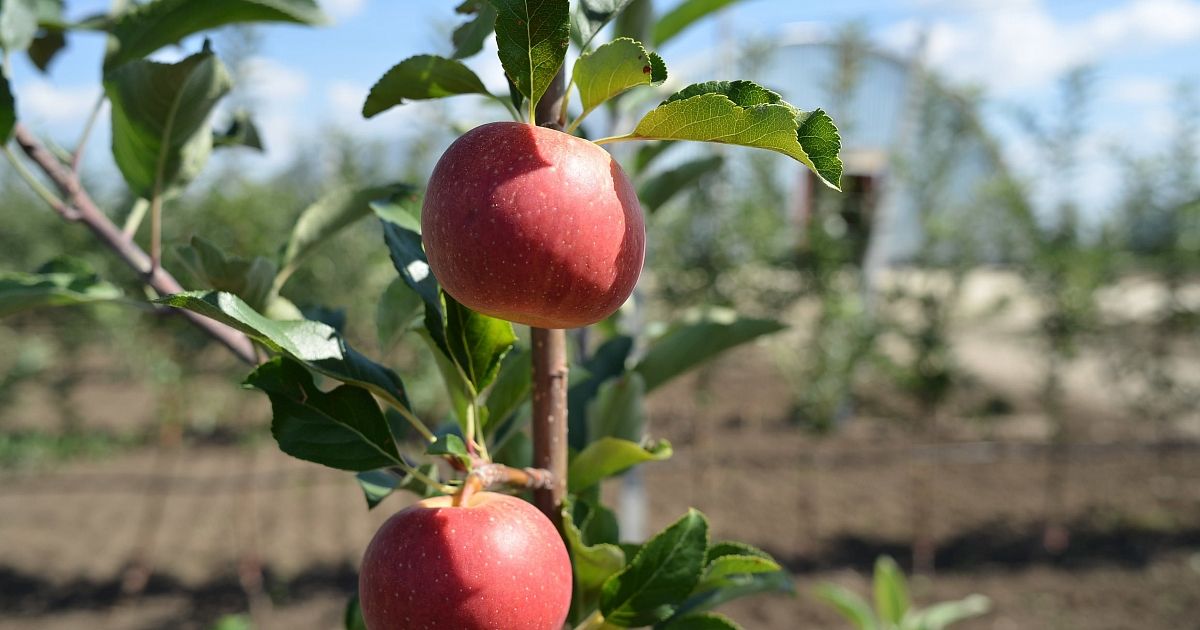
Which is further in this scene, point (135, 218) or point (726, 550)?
point (135, 218)

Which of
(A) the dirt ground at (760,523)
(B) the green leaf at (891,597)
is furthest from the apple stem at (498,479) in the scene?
(A) the dirt ground at (760,523)

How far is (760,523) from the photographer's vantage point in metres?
4.23

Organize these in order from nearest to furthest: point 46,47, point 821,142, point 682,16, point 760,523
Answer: point 821,142 < point 46,47 < point 682,16 < point 760,523

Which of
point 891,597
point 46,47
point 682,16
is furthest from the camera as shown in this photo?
point 891,597

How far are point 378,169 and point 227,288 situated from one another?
5.00 meters

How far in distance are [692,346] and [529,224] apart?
0.49 meters

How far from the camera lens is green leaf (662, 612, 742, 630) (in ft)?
2.04

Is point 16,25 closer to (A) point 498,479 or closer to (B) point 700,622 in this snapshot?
(A) point 498,479

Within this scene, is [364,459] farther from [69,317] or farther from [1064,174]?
[69,317]

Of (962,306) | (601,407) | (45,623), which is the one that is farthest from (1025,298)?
(45,623)

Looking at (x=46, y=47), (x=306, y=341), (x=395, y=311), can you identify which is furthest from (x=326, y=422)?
(x=46, y=47)

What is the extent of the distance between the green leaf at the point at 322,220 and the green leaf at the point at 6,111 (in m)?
0.24

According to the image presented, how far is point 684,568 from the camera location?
588 millimetres

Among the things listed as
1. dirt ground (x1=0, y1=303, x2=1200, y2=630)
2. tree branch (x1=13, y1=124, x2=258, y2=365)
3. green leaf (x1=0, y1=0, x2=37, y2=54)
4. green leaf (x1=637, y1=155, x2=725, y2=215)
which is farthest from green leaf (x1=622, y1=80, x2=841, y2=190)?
dirt ground (x1=0, y1=303, x2=1200, y2=630)
